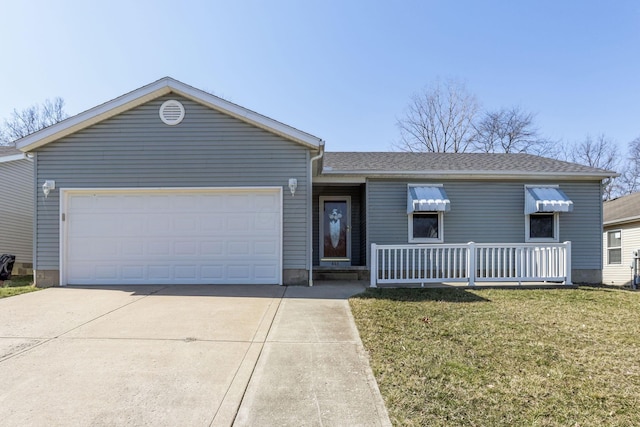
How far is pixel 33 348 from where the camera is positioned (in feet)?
12.7

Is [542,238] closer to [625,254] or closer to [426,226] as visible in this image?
[426,226]

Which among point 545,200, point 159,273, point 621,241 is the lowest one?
point 159,273

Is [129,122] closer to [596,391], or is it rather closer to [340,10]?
[340,10]

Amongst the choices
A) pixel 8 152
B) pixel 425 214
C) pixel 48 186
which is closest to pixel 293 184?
pixel 425 214

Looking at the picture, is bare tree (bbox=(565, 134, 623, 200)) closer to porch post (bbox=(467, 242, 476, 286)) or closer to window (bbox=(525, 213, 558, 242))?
window (bbox=(525, 213, 558, 242))

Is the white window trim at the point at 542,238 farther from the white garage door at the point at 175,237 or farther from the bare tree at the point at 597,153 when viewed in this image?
the bare tree at the point at 597,153

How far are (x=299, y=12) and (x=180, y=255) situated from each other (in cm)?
743

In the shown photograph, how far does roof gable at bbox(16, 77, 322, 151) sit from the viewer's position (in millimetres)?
7668

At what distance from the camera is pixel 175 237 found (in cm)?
788

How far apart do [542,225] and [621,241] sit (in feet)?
21.1

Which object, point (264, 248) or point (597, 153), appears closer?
point (264, 248)

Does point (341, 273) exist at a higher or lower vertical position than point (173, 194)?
lower

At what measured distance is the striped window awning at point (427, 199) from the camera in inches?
365

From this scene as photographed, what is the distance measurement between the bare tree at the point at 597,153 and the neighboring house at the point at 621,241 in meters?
15.4
